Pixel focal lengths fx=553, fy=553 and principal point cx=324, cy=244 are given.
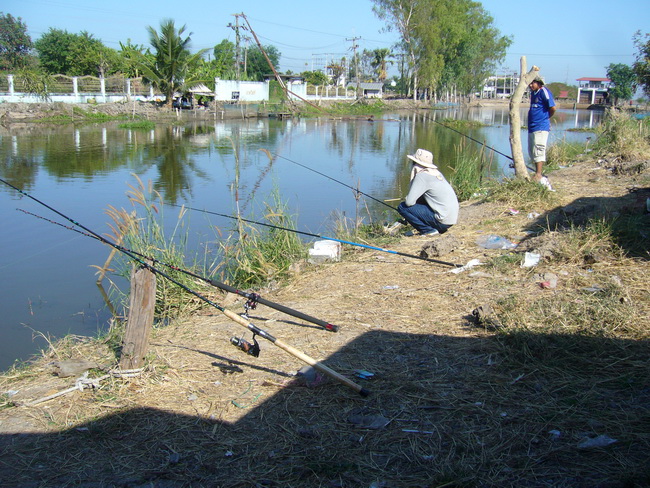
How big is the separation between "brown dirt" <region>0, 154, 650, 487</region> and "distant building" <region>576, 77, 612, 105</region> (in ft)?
187

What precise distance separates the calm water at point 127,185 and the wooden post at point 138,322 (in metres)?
1.69

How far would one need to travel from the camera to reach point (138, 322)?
327 centimetres

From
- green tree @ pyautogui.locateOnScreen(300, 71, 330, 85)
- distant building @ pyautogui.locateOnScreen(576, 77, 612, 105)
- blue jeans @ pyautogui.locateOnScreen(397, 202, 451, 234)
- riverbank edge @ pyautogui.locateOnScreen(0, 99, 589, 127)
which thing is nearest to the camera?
blue jeans @ pyautogui.locateOnScreen(397, 202, 451, 234)

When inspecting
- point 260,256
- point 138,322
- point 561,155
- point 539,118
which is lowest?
point 260,256

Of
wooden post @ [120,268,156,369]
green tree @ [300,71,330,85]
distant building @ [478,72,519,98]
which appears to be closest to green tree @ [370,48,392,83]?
green tree @ [300,71,330,85]

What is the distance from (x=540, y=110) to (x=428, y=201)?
239cm

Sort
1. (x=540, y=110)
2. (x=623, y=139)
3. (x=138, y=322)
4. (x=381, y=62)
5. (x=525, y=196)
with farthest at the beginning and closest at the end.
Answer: (x=381, y=62) < (x=623, y=139) < (x=540, y=110) < (x=525, y=196) < (x=138, y=322)

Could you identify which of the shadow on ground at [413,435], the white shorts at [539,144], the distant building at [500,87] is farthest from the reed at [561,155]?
the distant building at [500,87]

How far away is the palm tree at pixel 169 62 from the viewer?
31.8 meters

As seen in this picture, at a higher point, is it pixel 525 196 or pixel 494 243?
pixel 525 196

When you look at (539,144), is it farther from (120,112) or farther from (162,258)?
(120,112)

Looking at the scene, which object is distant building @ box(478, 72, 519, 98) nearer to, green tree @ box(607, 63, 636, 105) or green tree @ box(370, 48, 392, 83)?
green tree @ box(370, 48, 392, 83)

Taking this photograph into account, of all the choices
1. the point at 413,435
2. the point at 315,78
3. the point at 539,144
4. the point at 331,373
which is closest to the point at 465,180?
the point at 539,144

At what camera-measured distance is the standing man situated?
7.36 metres
